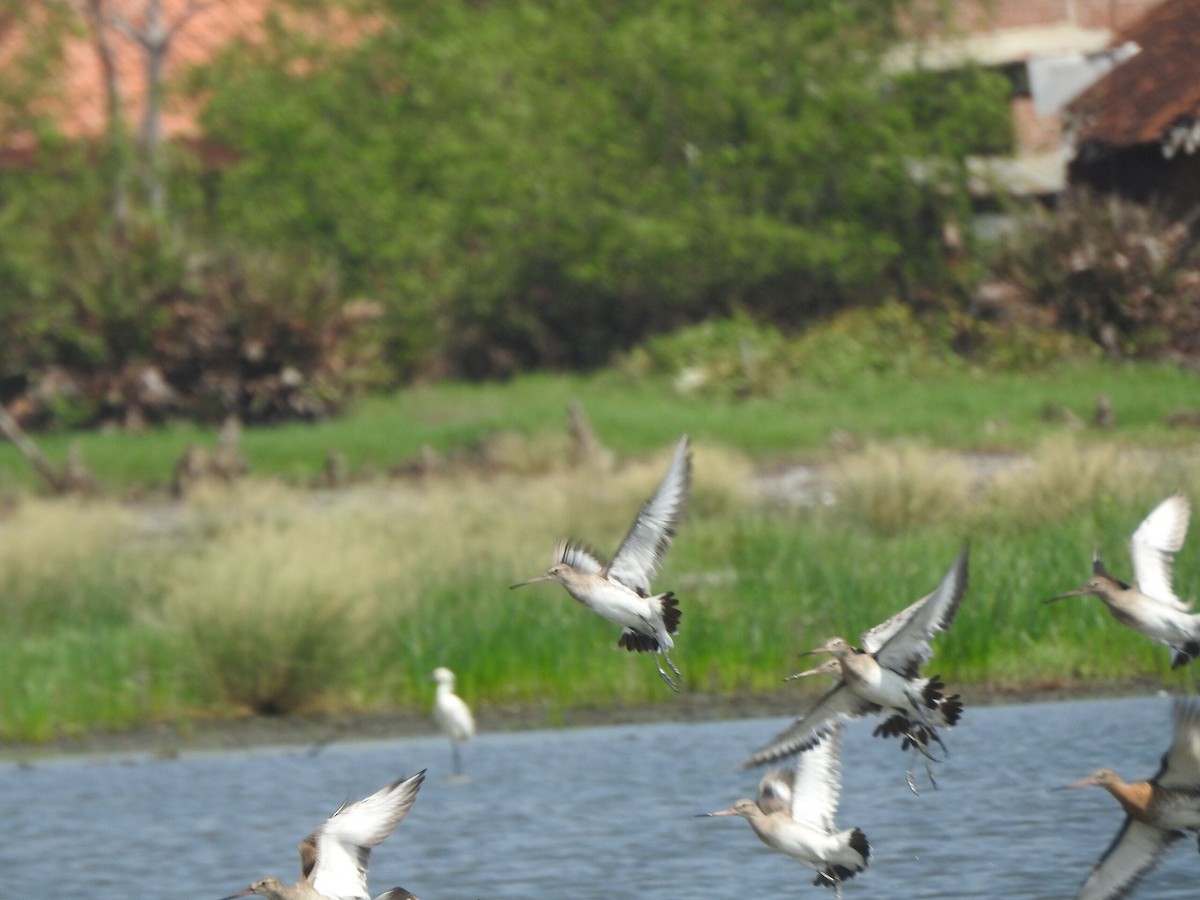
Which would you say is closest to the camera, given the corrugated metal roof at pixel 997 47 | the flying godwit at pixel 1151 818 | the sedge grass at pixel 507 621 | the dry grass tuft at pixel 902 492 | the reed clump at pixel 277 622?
the flying godwit at pixel 1151 818

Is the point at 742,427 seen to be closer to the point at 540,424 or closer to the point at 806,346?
the point at 540,424

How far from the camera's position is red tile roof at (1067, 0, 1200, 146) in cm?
1489

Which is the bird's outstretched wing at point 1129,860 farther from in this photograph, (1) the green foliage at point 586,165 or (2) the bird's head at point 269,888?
(1) the green foliage at point 586,165

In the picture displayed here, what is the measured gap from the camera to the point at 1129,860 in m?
6.95

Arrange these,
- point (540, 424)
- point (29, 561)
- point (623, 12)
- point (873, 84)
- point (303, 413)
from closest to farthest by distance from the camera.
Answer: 1. point (29, 561)
2. point (540, 424)
3. point (303, 413)
4. point (873, 84)
5. point (623, 12)

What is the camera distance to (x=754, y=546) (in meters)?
15.6

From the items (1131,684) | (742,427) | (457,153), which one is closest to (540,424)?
(742,427)

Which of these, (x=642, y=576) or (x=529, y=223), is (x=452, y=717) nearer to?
(x=642, y=576)

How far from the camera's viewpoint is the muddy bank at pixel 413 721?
13.7 meters

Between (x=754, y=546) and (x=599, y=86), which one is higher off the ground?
(x=599, y=86)

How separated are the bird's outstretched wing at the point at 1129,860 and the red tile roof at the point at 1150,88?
316 inches

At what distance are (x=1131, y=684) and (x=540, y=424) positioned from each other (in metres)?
12.9

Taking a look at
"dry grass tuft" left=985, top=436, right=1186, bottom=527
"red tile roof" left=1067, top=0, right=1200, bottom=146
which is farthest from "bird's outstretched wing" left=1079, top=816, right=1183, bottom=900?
"dry grass tuft" left=985, top=436, right=1186, bottom=527

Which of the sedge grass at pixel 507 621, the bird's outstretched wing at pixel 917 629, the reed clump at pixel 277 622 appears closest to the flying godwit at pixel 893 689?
the bird's outstretched wing at pixel 917 629
